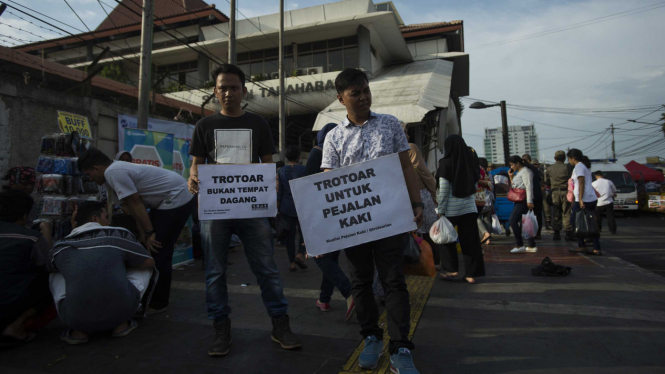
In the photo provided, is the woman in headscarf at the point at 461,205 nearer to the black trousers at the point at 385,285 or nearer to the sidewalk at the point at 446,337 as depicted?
the sidewalk at the point at 446,337

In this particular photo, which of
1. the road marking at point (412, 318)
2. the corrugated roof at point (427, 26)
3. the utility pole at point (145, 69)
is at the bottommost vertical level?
the road marking at point (412, 318)

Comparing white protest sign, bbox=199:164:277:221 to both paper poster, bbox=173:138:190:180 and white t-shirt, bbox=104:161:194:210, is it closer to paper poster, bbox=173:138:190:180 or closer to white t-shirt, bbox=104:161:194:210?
white t-shirt, bbox=104:161:194:210

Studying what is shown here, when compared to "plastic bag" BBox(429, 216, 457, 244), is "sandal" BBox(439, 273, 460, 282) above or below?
below

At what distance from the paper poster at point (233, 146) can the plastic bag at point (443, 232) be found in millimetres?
2643

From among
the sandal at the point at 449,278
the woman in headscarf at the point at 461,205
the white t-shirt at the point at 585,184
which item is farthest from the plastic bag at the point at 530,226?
the sandal at the point at 449,278

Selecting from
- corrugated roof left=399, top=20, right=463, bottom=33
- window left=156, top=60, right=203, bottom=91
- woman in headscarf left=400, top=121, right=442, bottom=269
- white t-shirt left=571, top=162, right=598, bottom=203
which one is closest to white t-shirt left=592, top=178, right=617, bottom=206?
white t-shirt left=571, top=162, right=598, bottom=203

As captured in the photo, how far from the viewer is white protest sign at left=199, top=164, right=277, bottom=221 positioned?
285 cm

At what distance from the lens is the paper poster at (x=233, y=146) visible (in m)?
2.97

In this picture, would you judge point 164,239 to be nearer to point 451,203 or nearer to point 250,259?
point 250,259

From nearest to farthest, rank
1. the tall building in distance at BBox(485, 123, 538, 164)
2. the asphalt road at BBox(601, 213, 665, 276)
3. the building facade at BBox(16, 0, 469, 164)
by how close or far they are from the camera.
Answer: the asphalt road at BBox(601, 213, 665, 276) → the building facade at BBox(16, 0, 469, 164) → the tall building in distance at BBox(485, 123, 538, 164)

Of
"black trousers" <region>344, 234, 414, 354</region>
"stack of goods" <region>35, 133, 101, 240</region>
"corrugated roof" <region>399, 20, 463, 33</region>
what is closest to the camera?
"black trousers" <region>344, 234, 414, 354</region>

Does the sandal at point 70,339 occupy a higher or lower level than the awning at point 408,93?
lower

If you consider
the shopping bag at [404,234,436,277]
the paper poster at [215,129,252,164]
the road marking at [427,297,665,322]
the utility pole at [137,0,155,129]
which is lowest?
the road marking at [427,297,665,322]

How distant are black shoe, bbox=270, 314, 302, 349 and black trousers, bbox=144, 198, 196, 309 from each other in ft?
4.72
